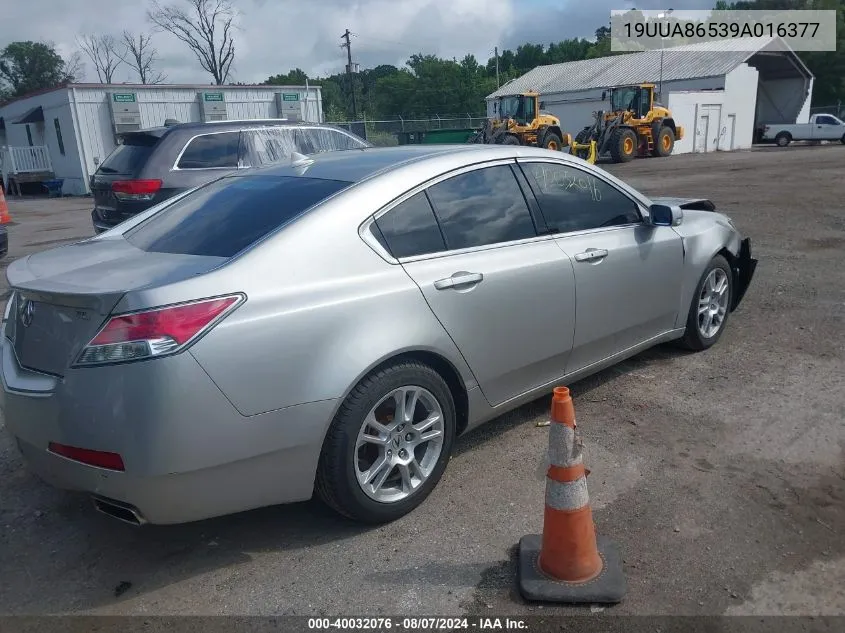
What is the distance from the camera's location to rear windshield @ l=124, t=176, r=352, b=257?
307 cm

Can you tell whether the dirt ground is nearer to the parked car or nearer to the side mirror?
the parked car

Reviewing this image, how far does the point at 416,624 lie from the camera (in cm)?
256

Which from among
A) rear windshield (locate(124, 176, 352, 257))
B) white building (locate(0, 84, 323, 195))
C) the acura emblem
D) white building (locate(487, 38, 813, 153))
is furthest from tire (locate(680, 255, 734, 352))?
white building (locate(487, 38, 813, 153))

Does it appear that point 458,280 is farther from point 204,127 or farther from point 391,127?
point 391,127

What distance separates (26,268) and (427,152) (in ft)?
6.71

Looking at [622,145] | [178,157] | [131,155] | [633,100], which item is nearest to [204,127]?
[178,157]

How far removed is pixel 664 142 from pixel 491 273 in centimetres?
3048

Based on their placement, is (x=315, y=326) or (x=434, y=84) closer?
(x=315, y=326)

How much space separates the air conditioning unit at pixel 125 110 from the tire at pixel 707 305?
24.5 meters

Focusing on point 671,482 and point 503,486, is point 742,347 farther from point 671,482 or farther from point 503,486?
point 503,486

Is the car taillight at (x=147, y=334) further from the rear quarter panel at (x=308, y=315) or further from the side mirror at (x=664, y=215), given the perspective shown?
the side mirror at (x=664, y=215)

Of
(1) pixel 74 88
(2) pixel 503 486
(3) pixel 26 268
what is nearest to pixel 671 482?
(2) pixel 503 486

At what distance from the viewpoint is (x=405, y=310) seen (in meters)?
3.06

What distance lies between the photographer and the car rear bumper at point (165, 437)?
98.3 inches
